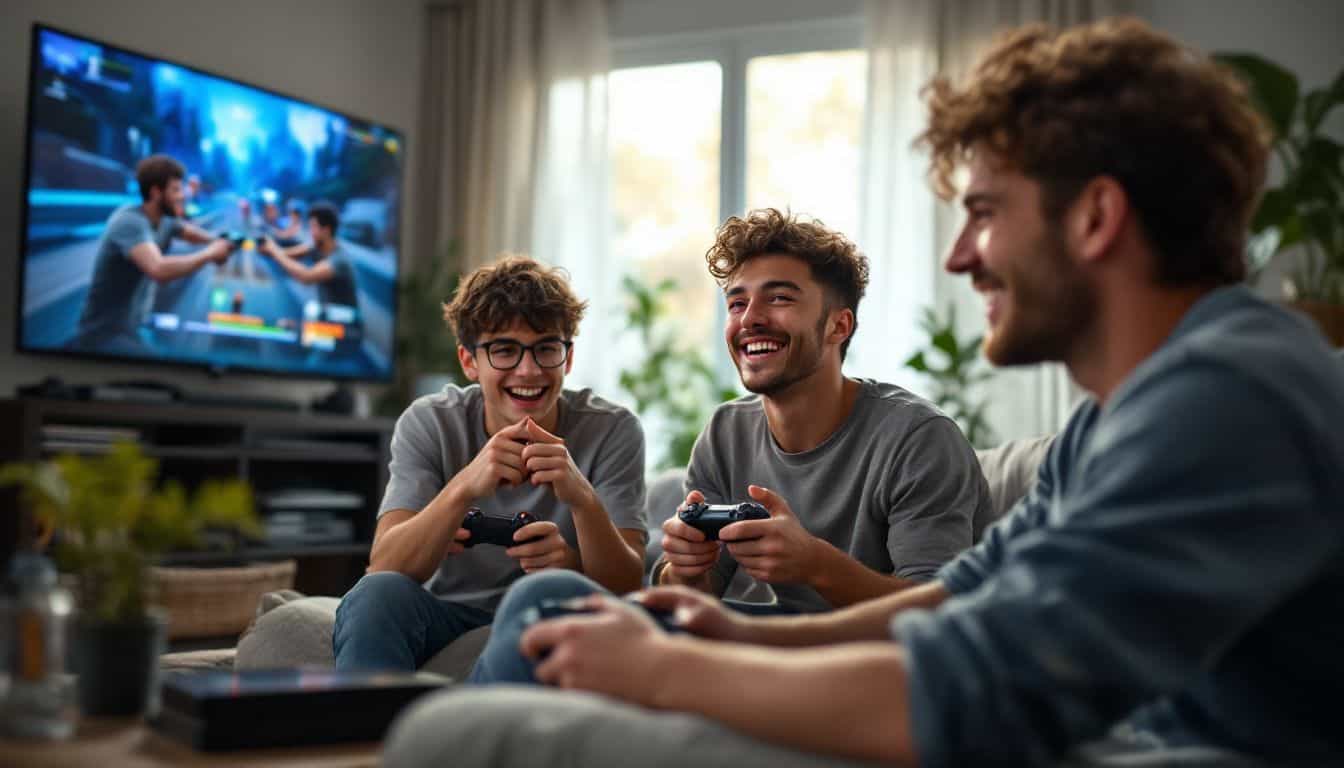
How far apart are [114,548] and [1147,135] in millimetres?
1012

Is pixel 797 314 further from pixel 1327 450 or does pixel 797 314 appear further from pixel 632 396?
pixel 632 396

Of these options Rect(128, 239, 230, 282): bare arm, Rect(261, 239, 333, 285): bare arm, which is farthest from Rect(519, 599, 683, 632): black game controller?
Rect(261, 239, 333, 285): bare arm

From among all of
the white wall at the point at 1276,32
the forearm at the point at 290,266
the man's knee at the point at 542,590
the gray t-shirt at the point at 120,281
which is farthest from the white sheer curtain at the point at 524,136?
the man's knee at the point at 542,590

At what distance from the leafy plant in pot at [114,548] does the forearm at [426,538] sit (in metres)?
0.96

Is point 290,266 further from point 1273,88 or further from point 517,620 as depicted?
point 517,620

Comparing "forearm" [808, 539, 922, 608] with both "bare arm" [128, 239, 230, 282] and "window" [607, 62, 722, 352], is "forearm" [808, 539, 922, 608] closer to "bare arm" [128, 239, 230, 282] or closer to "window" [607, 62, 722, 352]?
"bare arm" [128, 239, 230, 282]

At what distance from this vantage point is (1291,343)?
96 cm

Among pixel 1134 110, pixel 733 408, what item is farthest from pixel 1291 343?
pixel 733 408

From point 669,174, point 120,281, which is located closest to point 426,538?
point 120,281

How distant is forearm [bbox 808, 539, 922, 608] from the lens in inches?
72.0

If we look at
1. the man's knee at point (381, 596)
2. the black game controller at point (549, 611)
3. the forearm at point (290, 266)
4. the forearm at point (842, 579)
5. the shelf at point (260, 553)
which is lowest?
the shelf at point (260, 553)

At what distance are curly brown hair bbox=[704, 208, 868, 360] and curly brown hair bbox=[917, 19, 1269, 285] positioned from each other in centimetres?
115

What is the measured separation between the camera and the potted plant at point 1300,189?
385 centimetres

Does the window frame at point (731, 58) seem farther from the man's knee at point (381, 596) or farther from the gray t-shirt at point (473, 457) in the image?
the man's knee at point (381, 596)
